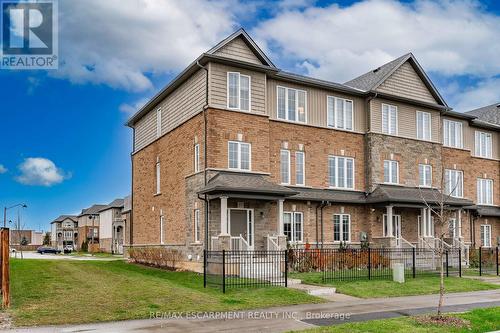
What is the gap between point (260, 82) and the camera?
88.8 ft

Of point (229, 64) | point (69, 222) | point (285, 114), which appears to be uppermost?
point (229, 64)

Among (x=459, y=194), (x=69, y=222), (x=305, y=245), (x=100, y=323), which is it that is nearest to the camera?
(x=100, y=323)

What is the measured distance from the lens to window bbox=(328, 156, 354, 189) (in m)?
30.6

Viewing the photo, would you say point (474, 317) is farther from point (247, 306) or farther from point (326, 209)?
point (326, 209)

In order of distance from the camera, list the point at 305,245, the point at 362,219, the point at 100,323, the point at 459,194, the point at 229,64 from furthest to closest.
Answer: the point at 459,194, the point at 362,219, the point at 305,245, the point at 229,64, the point at 100,323

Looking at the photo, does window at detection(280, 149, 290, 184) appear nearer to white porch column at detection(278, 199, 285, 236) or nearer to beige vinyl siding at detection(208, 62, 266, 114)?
beige vinyl siding at detection(208, 62, 266, 114)

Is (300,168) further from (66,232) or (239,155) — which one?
(66,232)

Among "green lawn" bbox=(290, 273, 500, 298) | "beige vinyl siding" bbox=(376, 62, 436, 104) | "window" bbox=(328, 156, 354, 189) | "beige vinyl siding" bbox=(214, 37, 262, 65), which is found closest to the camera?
"green lawn" bbox=(290, 273, 500, 298)

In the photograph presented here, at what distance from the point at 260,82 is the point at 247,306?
47.3 ft

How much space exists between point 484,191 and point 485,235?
11.3ft

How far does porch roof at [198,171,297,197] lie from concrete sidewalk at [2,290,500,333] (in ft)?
25.8

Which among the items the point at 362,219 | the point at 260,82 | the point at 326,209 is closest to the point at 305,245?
the point at 326,209

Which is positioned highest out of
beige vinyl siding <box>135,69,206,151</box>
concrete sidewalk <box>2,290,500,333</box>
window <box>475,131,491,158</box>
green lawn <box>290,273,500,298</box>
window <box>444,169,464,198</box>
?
beige vinyl siding <box>135,69,206,151</box>

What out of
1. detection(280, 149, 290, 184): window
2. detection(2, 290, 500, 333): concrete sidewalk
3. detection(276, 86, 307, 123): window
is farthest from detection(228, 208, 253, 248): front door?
detection(2, 290, 500, 333): concrete sidewalk
